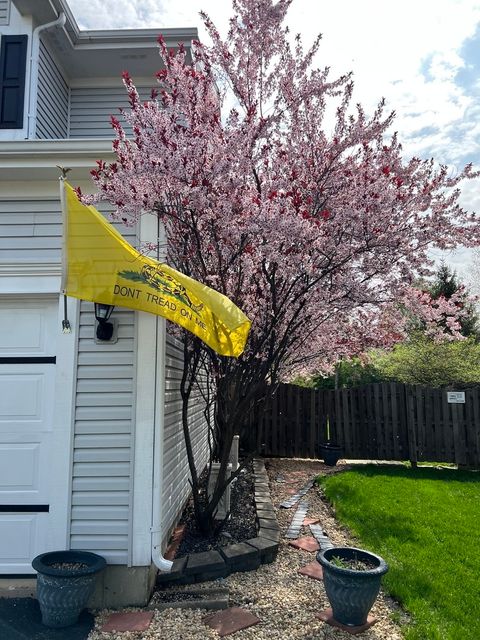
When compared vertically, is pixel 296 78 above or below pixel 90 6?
below

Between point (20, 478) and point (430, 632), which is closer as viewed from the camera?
point (430, 632)

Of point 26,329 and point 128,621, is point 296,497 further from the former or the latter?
point 26,329

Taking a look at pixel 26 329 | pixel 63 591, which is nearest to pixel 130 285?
pixel 26 329

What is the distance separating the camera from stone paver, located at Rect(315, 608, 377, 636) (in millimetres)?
3094

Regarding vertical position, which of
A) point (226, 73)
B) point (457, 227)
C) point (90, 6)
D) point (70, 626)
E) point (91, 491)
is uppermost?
point (90, 6)

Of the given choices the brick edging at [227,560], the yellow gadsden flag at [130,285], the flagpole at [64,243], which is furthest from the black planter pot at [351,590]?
the flagpole at [64,243]

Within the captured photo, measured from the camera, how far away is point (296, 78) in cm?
455

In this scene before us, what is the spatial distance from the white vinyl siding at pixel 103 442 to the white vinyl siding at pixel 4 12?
171 inches

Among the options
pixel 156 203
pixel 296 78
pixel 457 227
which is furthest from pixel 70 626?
pixel 296 78

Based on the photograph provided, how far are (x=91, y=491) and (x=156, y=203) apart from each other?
222 cm

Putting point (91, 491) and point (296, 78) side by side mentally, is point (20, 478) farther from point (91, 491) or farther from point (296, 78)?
point (296, 78)

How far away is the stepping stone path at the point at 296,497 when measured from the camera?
20.2 feet

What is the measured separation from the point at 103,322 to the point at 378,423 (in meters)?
Answer: 7.10

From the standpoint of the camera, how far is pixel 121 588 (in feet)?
11.6
